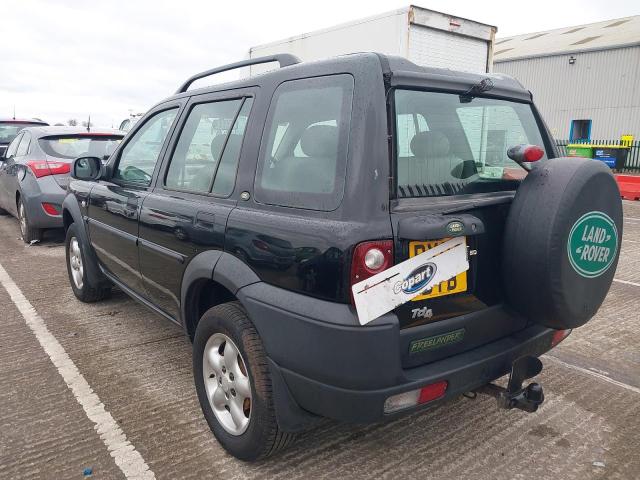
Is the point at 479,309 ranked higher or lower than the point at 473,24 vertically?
lower

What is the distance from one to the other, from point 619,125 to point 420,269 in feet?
92.6

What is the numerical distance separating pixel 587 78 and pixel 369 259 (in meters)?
29.4

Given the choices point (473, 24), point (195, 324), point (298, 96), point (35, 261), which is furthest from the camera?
point (473, 24)

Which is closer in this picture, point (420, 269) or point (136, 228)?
point (420, 269)

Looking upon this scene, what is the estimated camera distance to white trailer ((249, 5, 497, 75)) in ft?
25.5

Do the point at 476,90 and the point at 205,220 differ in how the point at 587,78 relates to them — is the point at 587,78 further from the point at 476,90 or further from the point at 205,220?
the point at 205,220

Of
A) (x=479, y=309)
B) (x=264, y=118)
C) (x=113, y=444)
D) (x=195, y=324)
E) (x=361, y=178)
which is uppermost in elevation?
(x=264, y=118)

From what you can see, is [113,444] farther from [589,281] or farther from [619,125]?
[619,125]

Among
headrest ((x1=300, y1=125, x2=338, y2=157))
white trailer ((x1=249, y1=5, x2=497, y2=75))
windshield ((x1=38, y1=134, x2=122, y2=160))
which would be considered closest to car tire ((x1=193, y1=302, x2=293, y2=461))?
headrest ((x1=300, y1=125, x2=338, y2=157))

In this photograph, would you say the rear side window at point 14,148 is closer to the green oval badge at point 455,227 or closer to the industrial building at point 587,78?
the green oval badge at point 455,227

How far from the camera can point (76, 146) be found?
7145mm

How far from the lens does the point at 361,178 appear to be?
6.62 ft

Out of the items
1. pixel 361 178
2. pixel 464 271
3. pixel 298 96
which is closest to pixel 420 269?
pixel 464 271

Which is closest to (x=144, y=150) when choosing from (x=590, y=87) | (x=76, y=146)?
(x=76, y=146)
